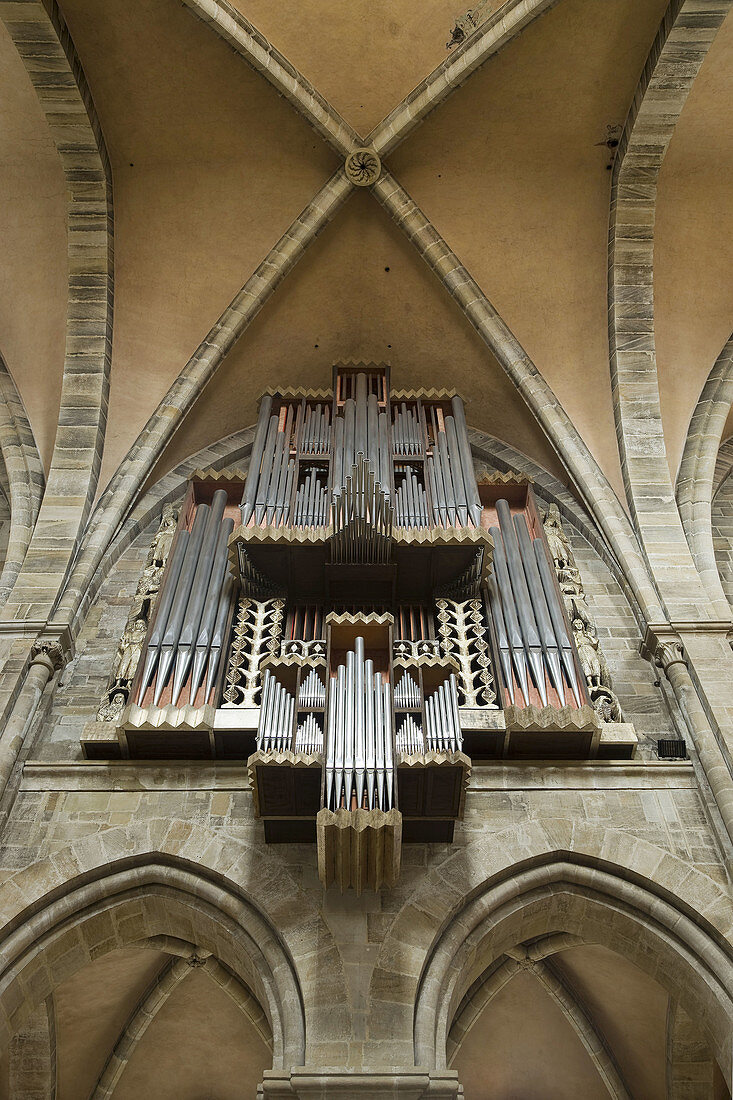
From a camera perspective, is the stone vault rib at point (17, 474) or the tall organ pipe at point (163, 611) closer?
the tall organ pipe at point (163, 611)

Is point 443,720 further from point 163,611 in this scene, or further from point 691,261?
point 691,261

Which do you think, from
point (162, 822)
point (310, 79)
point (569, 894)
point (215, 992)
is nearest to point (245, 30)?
point (310, 79)

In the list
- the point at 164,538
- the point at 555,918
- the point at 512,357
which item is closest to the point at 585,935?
the point at 555,918

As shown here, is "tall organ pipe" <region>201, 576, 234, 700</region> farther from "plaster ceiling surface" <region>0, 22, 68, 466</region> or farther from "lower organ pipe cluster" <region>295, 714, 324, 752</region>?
"plaster ceiling surface" <region>0, 22, 68, 466</region>

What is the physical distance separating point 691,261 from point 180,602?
7403mm

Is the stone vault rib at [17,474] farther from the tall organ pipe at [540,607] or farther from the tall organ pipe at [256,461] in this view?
the tall organ pipe at [540,607]

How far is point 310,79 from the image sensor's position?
11320mm

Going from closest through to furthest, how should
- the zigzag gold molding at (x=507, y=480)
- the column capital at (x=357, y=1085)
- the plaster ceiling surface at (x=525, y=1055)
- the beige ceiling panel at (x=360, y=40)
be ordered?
the column capital at (x=357, y=1085) < the plaster ceiling surface at (x=525, y=1055) < the zigzag gold molding at (x=507, y=480) < the beige ceiling panel at (x=360, y=40)

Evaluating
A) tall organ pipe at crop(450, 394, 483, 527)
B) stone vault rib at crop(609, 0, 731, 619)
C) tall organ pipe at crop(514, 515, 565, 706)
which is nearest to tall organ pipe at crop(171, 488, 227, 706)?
tall organ pipe at crop(450, 394, 483, 527)

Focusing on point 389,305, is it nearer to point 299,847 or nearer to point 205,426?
point 205,426

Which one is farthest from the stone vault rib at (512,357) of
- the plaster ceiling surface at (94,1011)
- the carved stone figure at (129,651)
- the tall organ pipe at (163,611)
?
the plaster ceiling surface at (94,1011)

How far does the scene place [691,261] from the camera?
1184 centimetres

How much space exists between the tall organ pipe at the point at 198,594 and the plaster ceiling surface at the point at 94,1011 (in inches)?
117

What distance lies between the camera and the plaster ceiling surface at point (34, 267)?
1129cm
